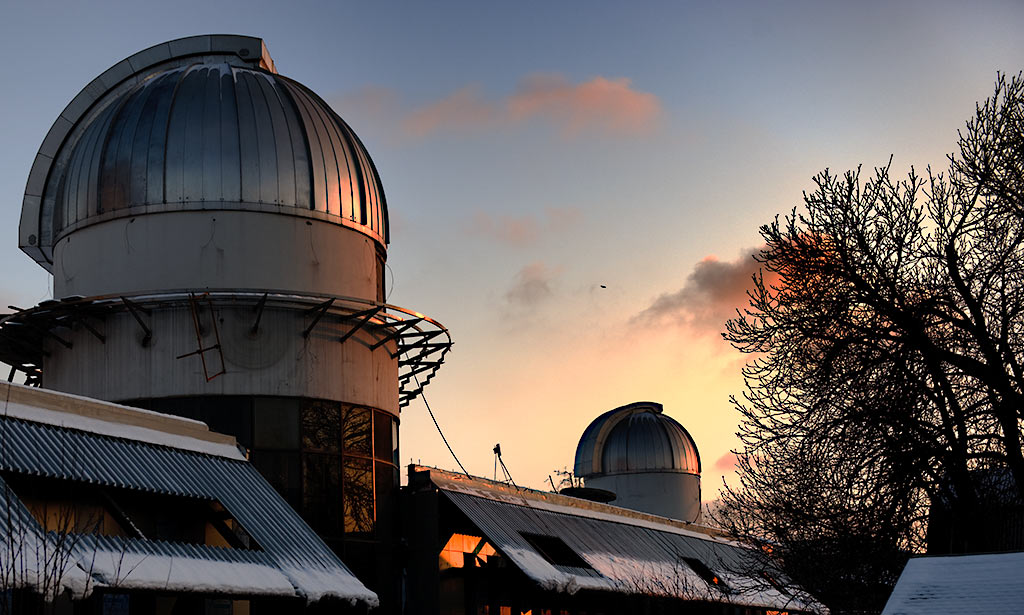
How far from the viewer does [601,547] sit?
32594 millimetres

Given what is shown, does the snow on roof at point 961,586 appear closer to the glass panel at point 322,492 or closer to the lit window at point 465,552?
the glass panel at point 322,492

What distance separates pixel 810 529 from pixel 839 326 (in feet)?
11.6

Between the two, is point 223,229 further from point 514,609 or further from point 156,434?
point 514,609

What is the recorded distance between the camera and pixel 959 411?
19.4 metres

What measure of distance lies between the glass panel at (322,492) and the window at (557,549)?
475cm

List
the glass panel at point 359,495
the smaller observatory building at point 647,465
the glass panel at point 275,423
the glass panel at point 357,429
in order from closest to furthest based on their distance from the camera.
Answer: the glass panel at point 275,423
the glass panel at point 359,495
the glass panel at point 357,429
the smaller observatory building at point 647,465

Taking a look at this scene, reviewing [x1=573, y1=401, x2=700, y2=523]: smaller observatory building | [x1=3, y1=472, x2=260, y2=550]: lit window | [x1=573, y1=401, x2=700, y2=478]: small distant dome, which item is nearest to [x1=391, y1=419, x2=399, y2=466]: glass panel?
[x1=3, y1=472, x2=260, y2=550]: lit window

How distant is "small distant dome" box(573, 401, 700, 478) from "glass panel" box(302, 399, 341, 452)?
104 ft

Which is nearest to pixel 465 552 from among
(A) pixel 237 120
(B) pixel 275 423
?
(B) pixel 275 423

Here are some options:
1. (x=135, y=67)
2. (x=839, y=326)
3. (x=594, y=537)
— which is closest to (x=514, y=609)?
(x=594, y=537)

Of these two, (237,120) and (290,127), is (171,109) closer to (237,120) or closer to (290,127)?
(237,120)

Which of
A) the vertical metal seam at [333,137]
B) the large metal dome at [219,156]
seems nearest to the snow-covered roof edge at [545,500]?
the large metal dome at [219,156]

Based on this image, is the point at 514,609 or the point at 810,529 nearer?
the point at 810,529

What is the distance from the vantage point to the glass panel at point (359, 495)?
27156 millimetres
